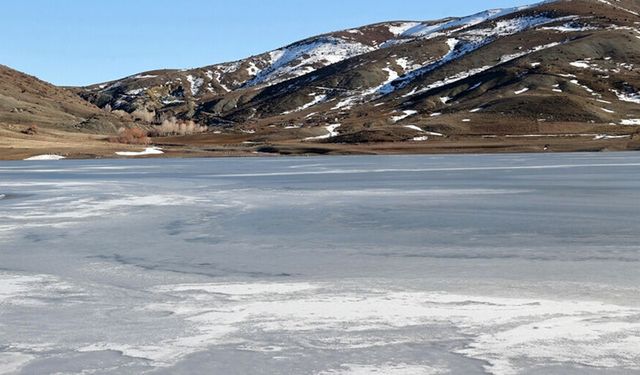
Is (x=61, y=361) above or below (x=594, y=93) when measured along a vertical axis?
below

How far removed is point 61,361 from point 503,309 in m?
6.23

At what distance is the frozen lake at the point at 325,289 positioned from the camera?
991 centimetres

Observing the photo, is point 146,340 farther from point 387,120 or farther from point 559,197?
point 387,120

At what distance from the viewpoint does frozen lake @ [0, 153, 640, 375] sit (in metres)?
9.91

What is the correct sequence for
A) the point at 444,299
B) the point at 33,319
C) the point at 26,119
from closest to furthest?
the point at 33,319 → the point at 444,299 → the point at 26,119

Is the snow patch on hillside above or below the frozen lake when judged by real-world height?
above

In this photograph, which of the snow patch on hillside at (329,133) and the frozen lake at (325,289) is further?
the snow patch on hillside at (329,133)

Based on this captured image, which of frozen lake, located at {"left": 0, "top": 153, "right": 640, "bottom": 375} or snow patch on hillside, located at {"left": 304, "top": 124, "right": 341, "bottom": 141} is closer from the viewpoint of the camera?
frozen lake, located at {"left": 0, "top": 153, "right": 640, "bottom": 375}

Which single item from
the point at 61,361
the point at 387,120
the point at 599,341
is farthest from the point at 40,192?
the point at 387,120

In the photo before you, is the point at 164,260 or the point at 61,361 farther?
the point at 164,260

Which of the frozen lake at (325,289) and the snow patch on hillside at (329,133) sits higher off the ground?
the snow patch on hillside at (329,133)

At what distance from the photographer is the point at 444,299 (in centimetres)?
1299

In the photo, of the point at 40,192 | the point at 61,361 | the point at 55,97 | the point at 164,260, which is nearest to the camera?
the point at 61,361

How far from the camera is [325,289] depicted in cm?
1396
